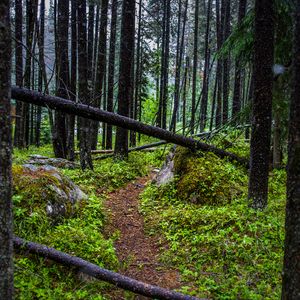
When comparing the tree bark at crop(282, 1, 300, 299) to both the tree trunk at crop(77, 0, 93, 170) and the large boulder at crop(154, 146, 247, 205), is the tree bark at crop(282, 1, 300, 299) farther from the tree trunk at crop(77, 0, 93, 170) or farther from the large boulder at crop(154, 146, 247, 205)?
the tree trunk at crop(77, 0, 93, 170)

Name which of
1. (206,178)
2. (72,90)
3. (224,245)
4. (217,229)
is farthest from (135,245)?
(72,90)

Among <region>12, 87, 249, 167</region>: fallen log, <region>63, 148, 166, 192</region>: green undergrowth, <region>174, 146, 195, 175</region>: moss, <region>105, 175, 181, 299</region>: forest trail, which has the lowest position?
<region>105, 175, 181, 299</region>: forest trail

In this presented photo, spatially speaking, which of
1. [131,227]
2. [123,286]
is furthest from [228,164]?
[123,286]

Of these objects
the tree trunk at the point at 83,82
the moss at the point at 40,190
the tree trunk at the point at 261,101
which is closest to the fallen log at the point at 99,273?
the moss at the point at 40,190

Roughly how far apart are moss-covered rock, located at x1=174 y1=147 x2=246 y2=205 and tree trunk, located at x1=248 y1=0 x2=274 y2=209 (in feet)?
2.82

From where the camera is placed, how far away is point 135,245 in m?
5.98

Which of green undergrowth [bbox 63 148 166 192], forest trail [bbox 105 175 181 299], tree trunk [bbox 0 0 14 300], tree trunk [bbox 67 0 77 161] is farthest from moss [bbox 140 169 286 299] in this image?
tree trunk [bbox 67 0 77 161]

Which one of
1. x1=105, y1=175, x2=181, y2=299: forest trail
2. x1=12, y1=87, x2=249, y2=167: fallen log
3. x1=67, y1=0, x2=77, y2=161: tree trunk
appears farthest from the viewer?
x1=67, y1=0, x2=77, y2=161: tree trunk

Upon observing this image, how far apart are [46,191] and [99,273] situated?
2031 millimetres

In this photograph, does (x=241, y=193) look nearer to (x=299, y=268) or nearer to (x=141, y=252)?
(x=141, y=252)

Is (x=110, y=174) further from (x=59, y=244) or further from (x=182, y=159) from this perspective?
(x=59, y=244)

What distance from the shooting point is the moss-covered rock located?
7203 mm

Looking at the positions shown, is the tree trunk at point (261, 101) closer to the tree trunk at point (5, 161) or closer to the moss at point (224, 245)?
the moss at point (224, 245)

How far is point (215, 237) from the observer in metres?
5.53
